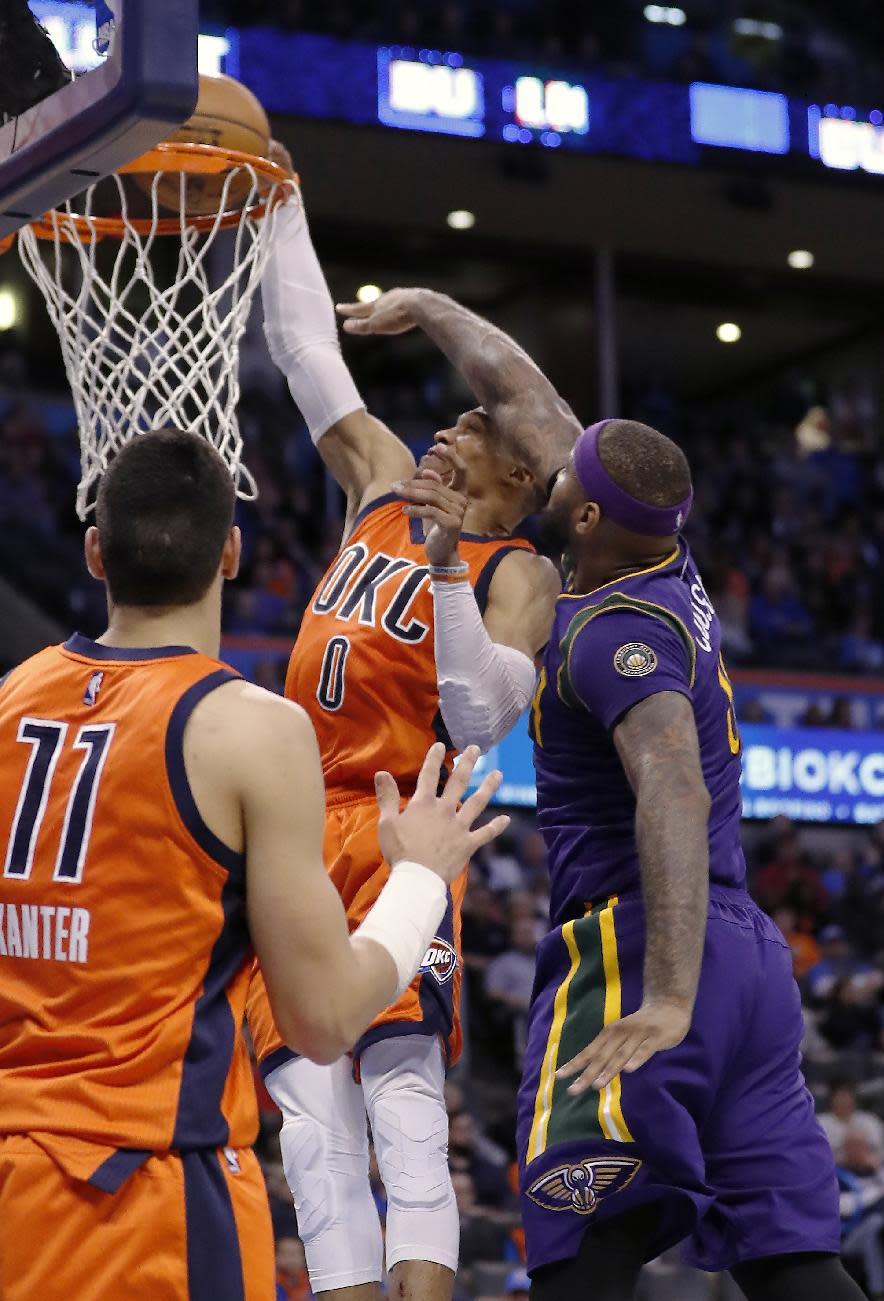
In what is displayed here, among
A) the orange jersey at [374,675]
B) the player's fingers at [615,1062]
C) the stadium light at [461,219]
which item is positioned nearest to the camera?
the player's fingers at [615,1062]

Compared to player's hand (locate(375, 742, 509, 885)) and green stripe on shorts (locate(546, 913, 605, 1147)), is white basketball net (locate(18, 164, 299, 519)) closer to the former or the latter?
green stripe on shorts (locate(546, 913, 605, 1147))

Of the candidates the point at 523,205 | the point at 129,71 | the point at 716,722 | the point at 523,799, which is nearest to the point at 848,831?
the point at 523,799

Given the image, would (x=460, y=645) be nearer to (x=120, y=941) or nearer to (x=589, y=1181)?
(x=589, y=1181)

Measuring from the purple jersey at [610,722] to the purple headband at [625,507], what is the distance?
90 mm

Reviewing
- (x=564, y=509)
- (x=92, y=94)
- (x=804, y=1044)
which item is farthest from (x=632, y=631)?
(x=804, y=1044)

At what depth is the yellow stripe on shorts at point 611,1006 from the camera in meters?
3.38

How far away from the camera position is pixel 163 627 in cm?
282

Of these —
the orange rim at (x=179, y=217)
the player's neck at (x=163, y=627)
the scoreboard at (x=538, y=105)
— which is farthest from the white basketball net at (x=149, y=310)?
the scoreboard at (x=538, y=105)

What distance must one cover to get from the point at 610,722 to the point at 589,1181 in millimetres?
822

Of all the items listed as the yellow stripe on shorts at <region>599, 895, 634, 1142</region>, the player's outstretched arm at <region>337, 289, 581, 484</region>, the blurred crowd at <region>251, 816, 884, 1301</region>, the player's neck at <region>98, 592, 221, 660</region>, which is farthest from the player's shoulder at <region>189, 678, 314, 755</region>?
the blurred crowd at <region>251, 816, 884, 1301</region>

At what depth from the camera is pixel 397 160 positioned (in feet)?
58.1

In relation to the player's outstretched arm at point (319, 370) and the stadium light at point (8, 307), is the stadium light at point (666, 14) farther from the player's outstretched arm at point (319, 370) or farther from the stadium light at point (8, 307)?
the player's outstretched arm at point (319, 370)

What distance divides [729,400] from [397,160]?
8.49 m

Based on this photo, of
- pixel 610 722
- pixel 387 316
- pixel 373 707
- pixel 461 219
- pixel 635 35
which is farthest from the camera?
pixel 461 219
